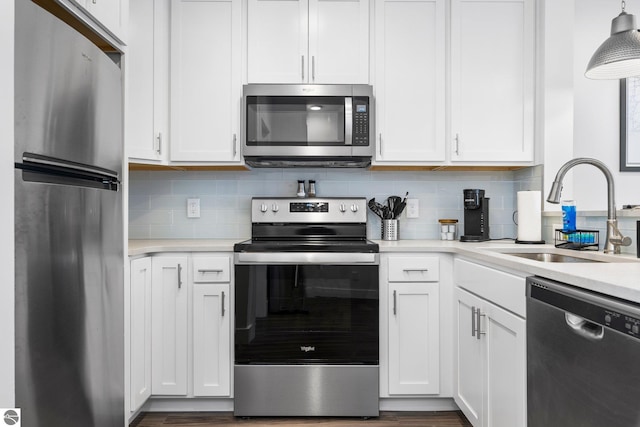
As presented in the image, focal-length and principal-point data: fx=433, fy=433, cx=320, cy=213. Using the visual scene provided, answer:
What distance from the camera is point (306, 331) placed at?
220cm

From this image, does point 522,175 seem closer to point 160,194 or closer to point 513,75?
point 513,75

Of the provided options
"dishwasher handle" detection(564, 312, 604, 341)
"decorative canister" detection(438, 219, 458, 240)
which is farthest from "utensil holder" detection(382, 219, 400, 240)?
"dishwasher handle" detection(564, 312, 604, 341)

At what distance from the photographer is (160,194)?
2.76 metres

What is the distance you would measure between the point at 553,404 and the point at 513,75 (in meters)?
1.87

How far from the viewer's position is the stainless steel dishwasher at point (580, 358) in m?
0.93

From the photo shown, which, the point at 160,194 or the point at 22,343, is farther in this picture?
the point at 160,194

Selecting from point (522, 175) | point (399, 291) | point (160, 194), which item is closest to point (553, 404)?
point (399, 291)

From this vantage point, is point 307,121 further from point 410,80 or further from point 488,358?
point 488,358

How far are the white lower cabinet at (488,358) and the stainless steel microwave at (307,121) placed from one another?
90 cm

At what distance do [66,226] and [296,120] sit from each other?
144cm

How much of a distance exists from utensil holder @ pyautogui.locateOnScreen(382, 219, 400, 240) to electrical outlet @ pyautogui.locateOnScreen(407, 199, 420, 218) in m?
0.17

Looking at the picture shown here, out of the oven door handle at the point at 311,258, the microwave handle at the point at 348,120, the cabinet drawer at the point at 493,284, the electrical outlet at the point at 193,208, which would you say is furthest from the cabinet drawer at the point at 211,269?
the cabinet drawer at the point at 493,284

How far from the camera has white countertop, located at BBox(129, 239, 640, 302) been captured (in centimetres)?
103

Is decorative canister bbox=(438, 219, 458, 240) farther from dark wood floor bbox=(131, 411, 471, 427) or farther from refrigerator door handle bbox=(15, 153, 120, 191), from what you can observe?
refrigerator door handle bbox=(15, 153, 120, 191)
